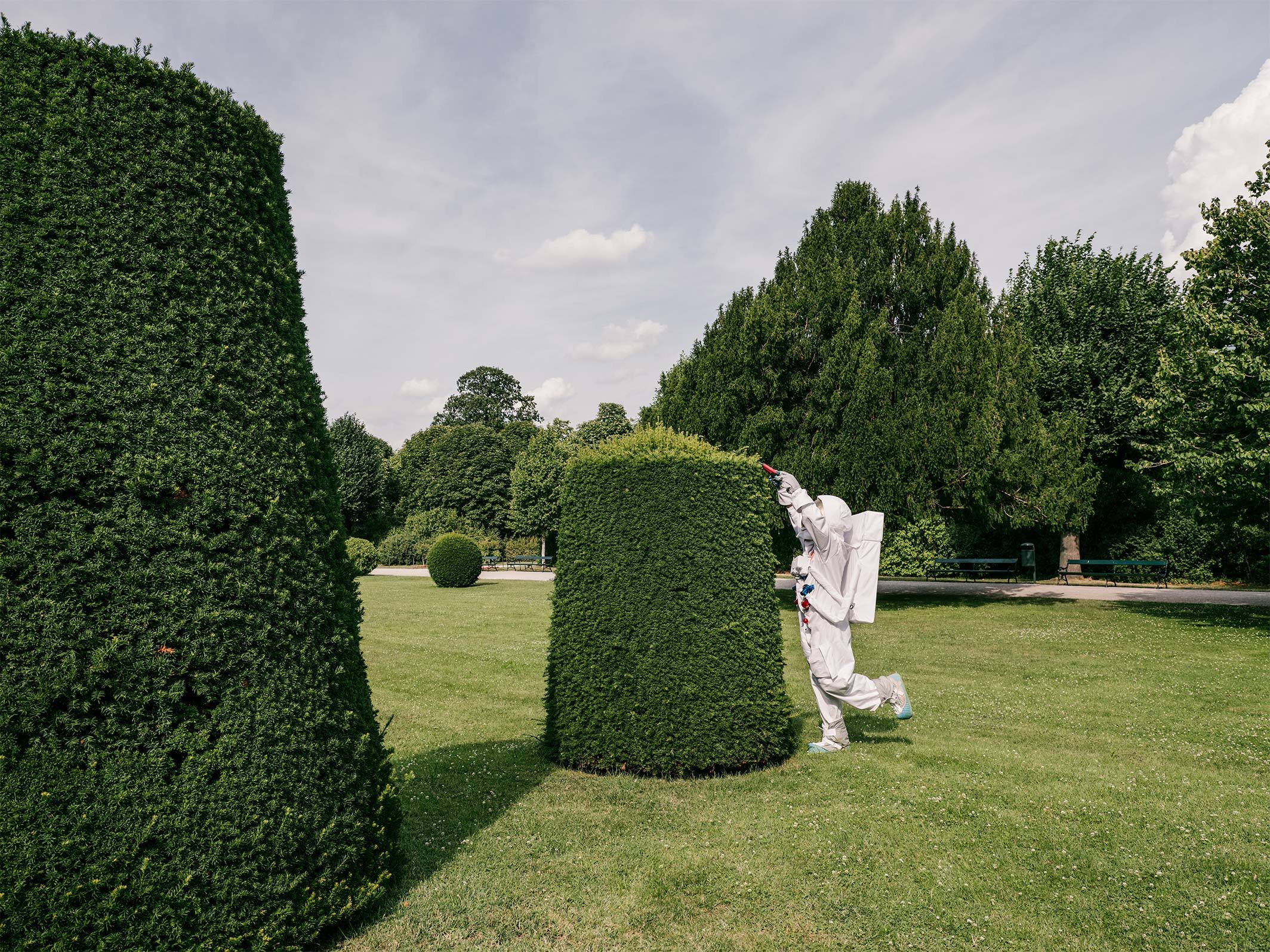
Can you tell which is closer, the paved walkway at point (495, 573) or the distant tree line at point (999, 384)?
the distant tree line at point (999, 384)

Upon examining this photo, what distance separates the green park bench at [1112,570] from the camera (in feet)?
84.8

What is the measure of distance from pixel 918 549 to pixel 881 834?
2441cm

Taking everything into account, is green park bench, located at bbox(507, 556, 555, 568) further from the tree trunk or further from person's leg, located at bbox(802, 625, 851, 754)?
person's leg, located at bbox(802, 625, 851, 754)

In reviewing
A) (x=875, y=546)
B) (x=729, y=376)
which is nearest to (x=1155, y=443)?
(x=729, y=376)

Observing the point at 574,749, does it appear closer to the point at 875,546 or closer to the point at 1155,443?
the point at 875,546

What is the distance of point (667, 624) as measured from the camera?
665cm

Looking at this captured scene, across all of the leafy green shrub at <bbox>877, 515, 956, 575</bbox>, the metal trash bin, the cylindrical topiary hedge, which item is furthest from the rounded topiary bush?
the cylindrical topiary hedge

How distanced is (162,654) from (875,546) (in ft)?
20.9

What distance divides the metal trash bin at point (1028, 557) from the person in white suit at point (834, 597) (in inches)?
904

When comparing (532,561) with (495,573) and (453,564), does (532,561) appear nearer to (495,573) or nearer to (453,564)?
(495,573)

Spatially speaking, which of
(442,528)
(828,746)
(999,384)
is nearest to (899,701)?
(828,746)

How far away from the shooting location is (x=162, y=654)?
335 cm

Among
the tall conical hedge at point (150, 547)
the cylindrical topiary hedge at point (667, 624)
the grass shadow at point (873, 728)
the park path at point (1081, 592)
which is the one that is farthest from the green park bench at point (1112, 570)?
the tall conical hedge at point (150, 547)

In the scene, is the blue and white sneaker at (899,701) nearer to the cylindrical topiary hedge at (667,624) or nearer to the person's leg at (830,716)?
the person's leg at (830,716)
